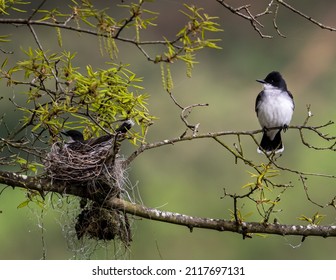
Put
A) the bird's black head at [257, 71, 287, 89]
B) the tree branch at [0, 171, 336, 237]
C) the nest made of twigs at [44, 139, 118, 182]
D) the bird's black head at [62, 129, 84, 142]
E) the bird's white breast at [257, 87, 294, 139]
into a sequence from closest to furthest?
1. the tree branch at [0, 171, 336, 237]
2. the nest made of twigs at [44, 139, 118, 182]
3. the bird's black head at [62, 129, 84, 142]
4. the bird's white breast at [257, 87, 294, 139]
5. the bird's black head at [257, 71, 287, 89]

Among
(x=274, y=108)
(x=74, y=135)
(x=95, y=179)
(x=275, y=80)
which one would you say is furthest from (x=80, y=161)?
(x=275, y=80)

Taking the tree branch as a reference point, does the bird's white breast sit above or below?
above

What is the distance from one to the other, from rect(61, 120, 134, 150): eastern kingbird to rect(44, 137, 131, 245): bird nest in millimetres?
17

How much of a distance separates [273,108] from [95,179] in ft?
5.55

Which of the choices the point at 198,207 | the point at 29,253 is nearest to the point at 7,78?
the point at 29,253

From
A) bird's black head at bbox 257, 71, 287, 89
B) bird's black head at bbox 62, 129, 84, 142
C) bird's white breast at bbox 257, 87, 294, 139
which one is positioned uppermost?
bird's black head at bbox 257, 71, 287, 89

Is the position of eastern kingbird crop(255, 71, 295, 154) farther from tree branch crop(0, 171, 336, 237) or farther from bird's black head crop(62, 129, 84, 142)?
tree branch crop(0, 171, 336, 237)

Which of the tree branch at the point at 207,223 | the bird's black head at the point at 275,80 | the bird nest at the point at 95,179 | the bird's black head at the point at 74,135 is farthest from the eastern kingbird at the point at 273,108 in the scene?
the tree branch at the point at 207,223

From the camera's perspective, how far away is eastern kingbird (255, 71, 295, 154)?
16.0 ft

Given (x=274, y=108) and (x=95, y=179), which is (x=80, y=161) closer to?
(x=95, y=179)

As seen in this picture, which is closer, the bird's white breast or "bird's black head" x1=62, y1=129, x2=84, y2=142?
"bird's black head" x1=62, y1=129, x2=84, y2=142

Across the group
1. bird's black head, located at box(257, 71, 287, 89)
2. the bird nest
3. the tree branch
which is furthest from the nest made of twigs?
bird's black head, located at box(257, 71, 287, 89)
